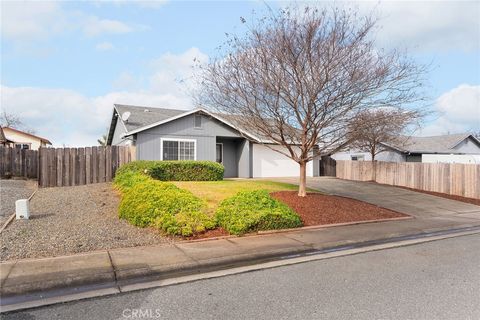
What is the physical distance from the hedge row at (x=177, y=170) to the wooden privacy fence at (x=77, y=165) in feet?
3.88

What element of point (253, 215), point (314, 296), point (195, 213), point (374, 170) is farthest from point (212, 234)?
point (374, 170)

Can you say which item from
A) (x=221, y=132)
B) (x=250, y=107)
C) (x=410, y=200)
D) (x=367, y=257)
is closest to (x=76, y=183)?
(x=221, y=132)

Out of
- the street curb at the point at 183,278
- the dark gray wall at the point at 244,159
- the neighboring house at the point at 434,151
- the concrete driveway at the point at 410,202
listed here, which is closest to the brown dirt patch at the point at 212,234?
the street curb at the point at 183,278

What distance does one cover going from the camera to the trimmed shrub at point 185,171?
15.9 m

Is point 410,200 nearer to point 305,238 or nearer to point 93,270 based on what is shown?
point 305,238

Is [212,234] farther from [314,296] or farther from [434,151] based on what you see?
[434,151]

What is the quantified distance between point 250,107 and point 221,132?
1015 cm

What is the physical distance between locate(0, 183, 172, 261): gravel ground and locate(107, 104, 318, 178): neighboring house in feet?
25.0

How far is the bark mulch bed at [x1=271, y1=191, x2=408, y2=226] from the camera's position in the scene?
987cm

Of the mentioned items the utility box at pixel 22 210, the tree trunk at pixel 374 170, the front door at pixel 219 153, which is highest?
the front door at pixel 219 153

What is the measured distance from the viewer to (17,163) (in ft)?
59.5

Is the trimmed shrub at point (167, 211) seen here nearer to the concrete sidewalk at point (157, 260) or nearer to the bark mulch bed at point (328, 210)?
the concrete sidewalk at point (157, 260)

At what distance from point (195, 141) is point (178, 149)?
3.60ft

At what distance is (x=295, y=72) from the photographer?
9906 mm
